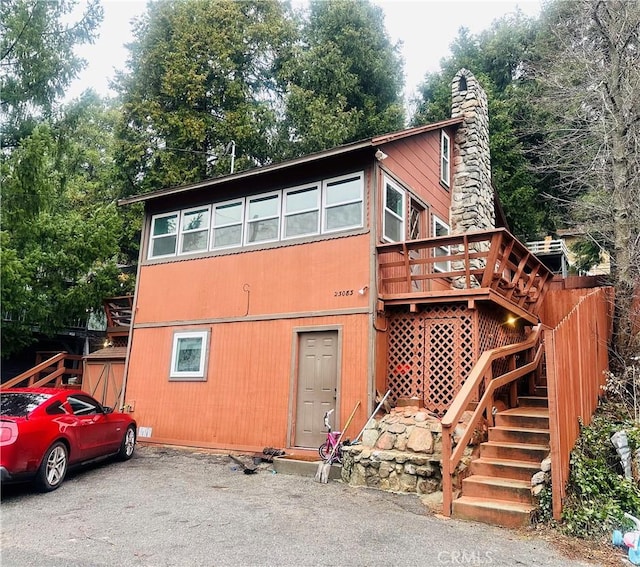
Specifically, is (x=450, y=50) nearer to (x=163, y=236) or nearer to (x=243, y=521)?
(x=163, y=236)

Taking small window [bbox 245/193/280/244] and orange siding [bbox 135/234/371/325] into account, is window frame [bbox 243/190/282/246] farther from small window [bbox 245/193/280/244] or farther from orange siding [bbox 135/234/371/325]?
orange siding [bbox 135/234/371/325]

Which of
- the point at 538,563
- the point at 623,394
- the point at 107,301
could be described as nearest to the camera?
the point at 538,563

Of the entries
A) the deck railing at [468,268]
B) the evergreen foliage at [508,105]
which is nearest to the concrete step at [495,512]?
the deck railing at [468,268]

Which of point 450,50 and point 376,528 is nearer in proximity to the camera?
point 376,528

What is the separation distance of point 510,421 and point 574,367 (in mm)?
1264

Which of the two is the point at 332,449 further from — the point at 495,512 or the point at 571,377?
the point at 571,377

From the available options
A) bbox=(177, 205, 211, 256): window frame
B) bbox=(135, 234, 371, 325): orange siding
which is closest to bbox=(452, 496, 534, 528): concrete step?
bbox=(135, 234, 371, 325): orange siding

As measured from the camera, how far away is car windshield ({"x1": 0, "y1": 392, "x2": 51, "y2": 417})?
670 centimetres

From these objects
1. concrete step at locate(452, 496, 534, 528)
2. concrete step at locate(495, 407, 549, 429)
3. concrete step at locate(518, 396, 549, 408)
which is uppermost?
concrete step at locate(518, 396, 549, 408)

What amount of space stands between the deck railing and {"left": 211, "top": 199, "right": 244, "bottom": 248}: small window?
353cm

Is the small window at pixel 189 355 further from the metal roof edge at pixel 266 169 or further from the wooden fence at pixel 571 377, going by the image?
the wooden fence at pixel 571 377

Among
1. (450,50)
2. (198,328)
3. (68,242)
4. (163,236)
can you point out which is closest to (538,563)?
(198,328)

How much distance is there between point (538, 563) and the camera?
4.44 m

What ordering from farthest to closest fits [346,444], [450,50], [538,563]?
[450,50], [346,444], [538,563]
